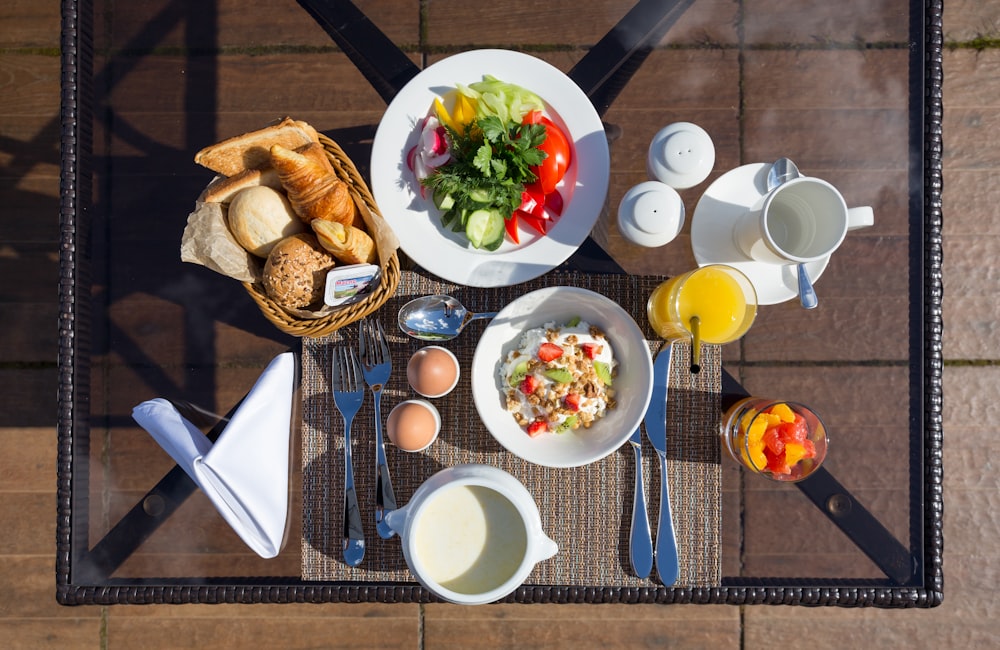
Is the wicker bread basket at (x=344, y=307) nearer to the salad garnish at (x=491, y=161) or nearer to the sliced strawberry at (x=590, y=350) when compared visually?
the salad garnish at (x=491, y=161)

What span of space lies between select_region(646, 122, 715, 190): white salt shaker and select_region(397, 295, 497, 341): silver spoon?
1.26 ft

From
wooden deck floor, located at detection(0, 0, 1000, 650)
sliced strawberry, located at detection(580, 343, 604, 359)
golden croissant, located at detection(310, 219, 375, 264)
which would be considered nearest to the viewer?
golden croissant, located at detection(310, 219, 375, 264)

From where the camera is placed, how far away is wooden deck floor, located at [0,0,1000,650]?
1.36 metres

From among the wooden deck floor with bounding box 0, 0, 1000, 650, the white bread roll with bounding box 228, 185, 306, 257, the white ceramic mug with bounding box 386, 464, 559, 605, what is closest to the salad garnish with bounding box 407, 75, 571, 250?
the white bread roll with bounding box 228, 185, 306, 257

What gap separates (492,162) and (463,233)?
0.40ft

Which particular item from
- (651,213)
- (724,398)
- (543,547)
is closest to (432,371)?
(543,547)

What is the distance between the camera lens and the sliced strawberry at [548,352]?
2.97 feet

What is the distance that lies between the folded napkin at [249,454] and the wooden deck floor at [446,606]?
672 mm

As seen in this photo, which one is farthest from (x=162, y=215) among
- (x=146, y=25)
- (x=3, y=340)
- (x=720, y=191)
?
(x=720, y=191)

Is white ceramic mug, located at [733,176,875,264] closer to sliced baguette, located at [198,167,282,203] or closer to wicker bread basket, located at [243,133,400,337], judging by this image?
wicker bread basket, located at [243,133,400,337]

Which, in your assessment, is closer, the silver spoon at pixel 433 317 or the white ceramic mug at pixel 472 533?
the white ceramic mug at pixel 472 533

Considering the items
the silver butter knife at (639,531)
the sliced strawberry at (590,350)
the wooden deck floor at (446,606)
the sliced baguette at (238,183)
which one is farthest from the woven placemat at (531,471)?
the wooden deck floor at (446,606)

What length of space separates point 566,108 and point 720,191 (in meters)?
0.28

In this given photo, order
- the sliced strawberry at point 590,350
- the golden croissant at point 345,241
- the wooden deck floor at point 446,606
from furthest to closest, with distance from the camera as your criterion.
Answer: the wooden deck floor at point 446,606 < the sliced strawberry at point 590,350 < the golden croissant at point 345,241
